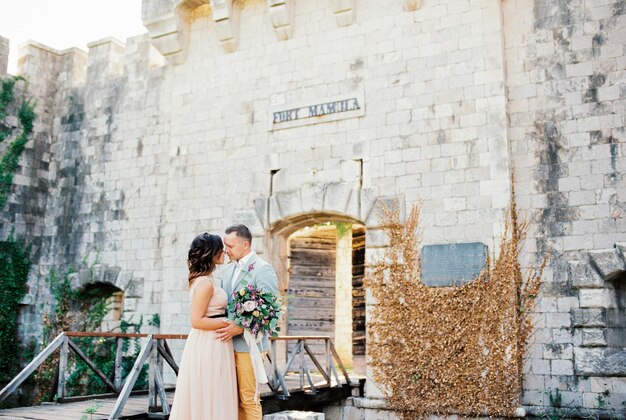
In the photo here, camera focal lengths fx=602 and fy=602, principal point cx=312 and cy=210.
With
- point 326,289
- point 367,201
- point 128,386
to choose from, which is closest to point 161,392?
point 128,386

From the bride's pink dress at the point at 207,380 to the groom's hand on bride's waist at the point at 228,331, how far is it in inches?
1.4

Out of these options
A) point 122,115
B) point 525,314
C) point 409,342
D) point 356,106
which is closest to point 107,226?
point 122,115

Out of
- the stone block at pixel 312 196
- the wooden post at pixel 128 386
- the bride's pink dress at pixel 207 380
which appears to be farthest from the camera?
the stone block at pixel 312 196

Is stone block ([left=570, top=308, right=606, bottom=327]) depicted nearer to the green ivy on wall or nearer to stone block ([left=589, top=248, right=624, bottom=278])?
stone block ([left=589, top=248, right=624, bottom=278])

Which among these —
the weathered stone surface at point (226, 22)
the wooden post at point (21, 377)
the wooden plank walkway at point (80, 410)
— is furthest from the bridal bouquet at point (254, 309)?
the weathered stone surface at point (226, 22)

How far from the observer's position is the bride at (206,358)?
405 cm

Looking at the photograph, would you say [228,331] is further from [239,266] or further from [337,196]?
[337,196]

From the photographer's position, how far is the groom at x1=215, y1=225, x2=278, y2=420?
4.22m

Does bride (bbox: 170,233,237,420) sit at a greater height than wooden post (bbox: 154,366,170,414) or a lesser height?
greater

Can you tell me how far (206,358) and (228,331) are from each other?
23 centimetres

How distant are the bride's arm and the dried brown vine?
3866 mm

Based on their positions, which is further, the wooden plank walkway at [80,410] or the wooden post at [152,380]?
the wooden post at [152,380]

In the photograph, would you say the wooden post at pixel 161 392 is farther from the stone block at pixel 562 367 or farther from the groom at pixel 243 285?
the stone block at pixel 562 367

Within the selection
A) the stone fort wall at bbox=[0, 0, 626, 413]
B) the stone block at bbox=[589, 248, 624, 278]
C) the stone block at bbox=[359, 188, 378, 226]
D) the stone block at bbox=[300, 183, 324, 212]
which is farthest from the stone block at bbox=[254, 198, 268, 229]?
the stone block at bbox=[589, 248, 624, 278]
